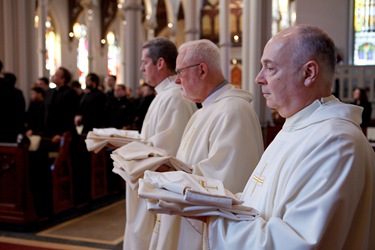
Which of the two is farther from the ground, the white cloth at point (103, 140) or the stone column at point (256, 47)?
the stone column at point (256, 47)

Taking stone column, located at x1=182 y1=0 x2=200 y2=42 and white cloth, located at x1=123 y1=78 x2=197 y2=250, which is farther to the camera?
stone column, located at x1=182 y1=0 x2=200 y2=42

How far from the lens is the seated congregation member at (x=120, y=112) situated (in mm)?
8953

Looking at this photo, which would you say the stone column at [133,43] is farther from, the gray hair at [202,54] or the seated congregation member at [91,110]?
the gray hair at [202,54]

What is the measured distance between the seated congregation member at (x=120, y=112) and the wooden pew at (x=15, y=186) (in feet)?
9.93

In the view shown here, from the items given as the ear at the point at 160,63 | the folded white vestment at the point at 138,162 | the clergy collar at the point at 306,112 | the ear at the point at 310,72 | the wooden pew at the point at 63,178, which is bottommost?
the wooden pew at the point at 63,178

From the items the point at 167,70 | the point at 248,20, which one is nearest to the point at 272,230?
the point at 167,70

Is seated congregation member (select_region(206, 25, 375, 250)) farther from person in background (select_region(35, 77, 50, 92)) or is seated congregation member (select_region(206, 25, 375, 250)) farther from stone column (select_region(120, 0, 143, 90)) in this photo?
stone column (select_region(120, 0, 143, 90))

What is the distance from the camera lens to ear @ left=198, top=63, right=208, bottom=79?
2820mm

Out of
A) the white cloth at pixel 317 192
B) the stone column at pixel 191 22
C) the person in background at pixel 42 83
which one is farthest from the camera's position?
the stone column at pixel 191 22

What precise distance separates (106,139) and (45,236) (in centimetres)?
254

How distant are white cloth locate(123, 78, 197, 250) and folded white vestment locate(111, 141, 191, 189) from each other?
672 mm

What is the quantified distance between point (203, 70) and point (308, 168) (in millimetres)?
1432

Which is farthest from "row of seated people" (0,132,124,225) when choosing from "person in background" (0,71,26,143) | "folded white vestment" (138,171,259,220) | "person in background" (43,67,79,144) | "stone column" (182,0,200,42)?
"stone column" (182,0,200,42)

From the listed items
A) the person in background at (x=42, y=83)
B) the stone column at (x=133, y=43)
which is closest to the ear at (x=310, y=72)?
the person in background at (x=42, y=83)
